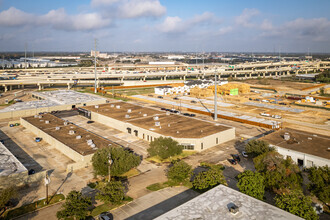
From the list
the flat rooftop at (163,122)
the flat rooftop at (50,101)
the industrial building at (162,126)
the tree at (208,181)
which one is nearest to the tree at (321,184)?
the tree at (208,181)

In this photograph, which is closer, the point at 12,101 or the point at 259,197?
the point at 259,197

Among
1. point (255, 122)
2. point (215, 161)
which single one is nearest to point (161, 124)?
point (215, 161)

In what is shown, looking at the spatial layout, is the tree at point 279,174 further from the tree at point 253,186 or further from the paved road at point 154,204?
the paved road at point 154,204

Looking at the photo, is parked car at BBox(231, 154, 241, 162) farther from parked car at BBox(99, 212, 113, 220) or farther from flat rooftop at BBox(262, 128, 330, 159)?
parked car at BBox(99, 212, 113, 220)

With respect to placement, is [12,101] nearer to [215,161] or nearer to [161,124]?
[161,124]

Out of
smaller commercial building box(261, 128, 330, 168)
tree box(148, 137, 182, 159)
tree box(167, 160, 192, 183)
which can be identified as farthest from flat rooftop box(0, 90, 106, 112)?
smaller commercial building box(261, 128, 330, 168)

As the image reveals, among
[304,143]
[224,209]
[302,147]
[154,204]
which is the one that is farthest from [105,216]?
[304,143]

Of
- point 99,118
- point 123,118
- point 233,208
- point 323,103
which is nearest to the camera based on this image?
point 233,208
